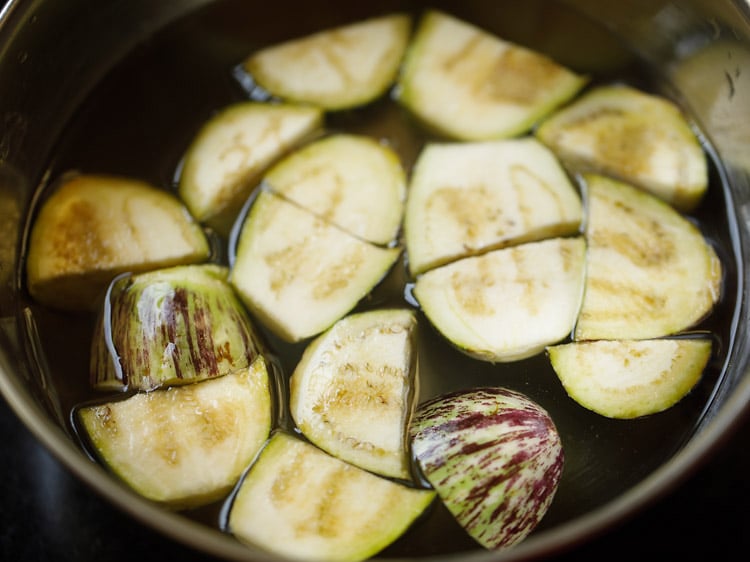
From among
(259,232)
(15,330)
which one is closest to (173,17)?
(259,232)

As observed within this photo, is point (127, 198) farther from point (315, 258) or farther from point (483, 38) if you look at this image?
point (483, 38)

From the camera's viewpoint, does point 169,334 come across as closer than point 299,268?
Yes

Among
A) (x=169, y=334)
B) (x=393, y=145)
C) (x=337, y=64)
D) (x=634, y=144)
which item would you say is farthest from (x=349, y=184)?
(x=634, y=144)

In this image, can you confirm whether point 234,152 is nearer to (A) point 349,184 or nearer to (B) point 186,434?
(A) point 349,184

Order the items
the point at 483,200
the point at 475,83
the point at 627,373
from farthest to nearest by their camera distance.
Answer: the point at 475,83 < the point at 483,200 < the point at 627,373

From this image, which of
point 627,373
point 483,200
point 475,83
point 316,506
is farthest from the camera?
point 475,83

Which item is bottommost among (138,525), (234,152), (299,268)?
(138,525)
